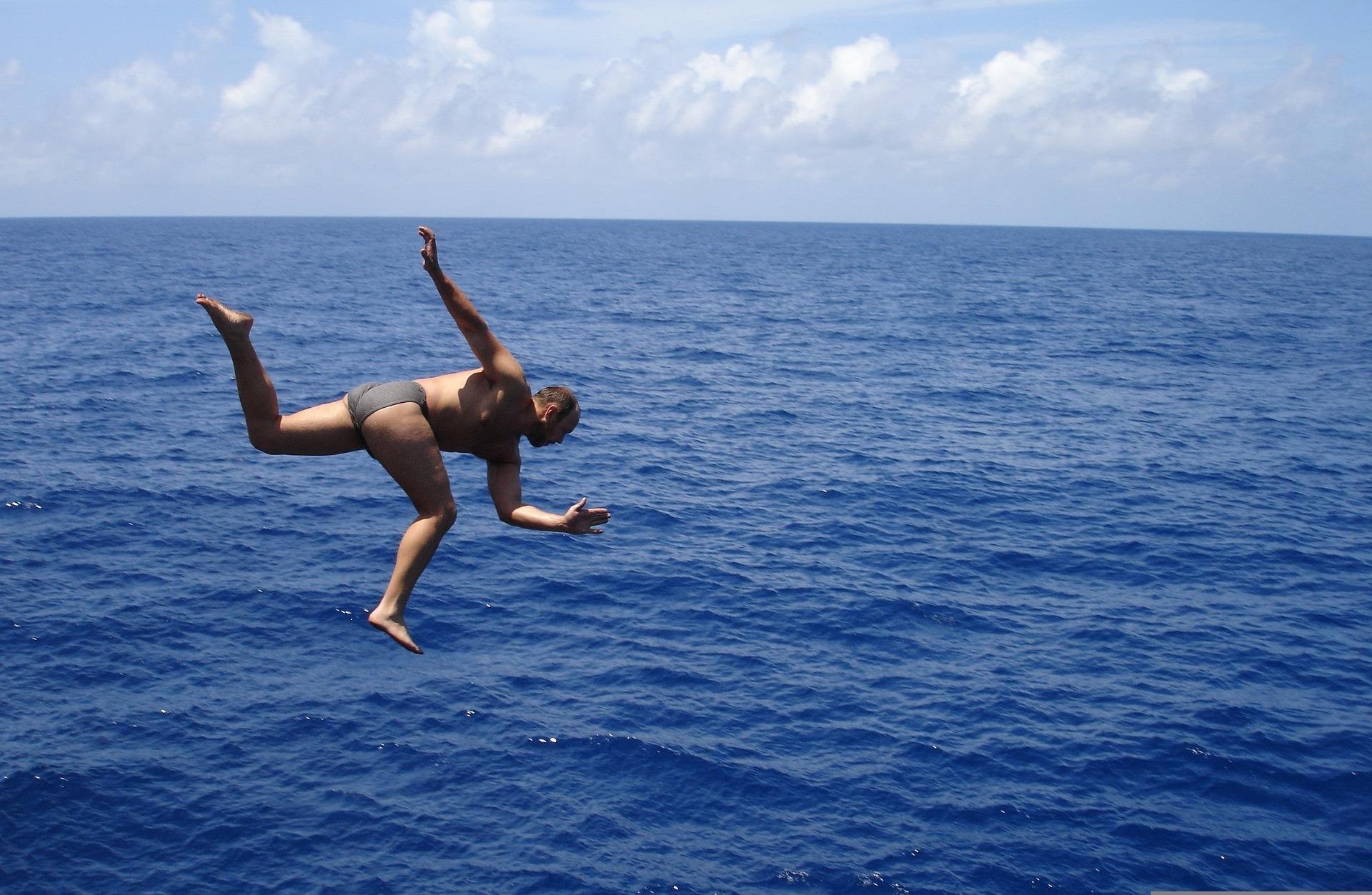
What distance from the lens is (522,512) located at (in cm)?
1112

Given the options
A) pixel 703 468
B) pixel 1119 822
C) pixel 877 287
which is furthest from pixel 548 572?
pixel 877 287

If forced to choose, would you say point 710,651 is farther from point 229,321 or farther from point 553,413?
point 229,321

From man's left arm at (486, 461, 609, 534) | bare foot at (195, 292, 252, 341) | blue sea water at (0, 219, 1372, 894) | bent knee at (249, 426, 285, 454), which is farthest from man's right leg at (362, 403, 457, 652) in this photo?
blue sea water at (0, 219, 1372, 894)

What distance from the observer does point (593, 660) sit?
3375 centimetres

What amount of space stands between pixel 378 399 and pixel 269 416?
102 centimetres

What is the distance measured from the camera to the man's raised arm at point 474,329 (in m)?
9.72

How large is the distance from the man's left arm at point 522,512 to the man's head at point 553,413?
596 millimetres

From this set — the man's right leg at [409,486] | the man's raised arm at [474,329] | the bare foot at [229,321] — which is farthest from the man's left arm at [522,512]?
the bare foot at [229,321]

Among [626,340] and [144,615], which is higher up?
[626,340]

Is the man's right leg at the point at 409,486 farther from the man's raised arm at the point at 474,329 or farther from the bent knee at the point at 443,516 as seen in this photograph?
the man's raised arm at the point at 474,329

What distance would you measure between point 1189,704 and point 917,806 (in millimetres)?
10421

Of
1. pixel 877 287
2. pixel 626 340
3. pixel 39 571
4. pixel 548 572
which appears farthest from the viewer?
pixel 877 287

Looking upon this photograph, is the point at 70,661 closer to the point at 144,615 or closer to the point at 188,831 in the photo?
the point at 144,615

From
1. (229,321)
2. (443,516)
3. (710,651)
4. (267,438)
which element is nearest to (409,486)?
(443,516)
